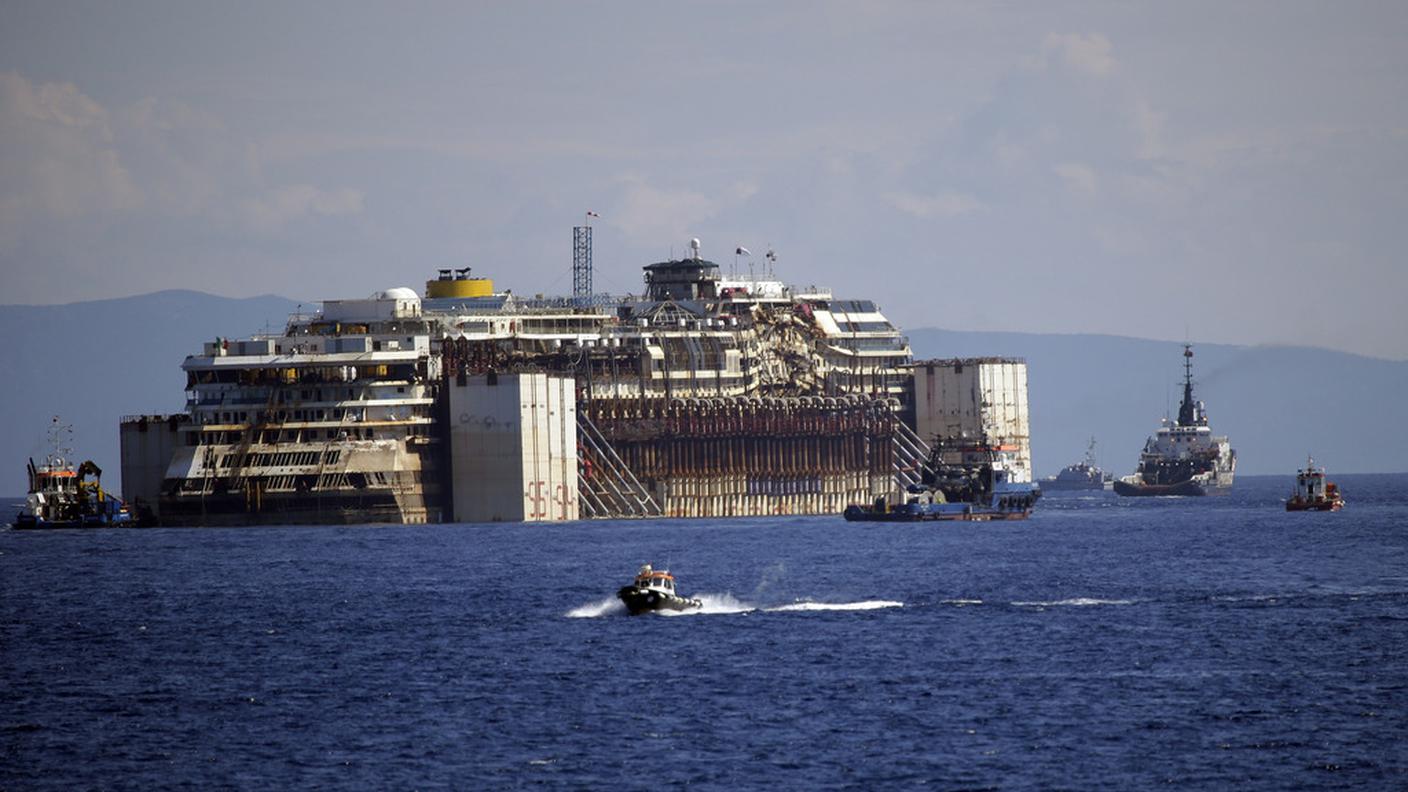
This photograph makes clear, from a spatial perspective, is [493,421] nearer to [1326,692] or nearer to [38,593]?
[38,593]

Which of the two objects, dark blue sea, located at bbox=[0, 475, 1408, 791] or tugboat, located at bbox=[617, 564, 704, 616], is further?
tugboat, located at bbox=[617, 564, 704, 616]

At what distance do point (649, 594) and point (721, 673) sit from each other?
20703mm

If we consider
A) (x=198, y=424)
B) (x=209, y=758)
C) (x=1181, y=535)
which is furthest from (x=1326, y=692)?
(x=198, y=424)

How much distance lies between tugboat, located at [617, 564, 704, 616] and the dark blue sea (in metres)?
0.94

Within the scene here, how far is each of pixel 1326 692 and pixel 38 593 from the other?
75653 millimetres

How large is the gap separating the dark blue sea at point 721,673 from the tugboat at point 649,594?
3.09ft

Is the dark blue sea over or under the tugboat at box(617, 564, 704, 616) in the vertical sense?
under

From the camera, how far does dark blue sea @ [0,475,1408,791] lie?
72.6m

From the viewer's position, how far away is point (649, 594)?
111625mm

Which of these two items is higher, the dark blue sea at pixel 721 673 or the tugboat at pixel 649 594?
the tugboat at pixel 649 594

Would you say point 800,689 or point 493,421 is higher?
point 493,421

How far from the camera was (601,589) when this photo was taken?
4946 inches

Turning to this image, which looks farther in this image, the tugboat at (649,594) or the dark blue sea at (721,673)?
the tugboat at (649,594)

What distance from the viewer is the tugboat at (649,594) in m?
112
